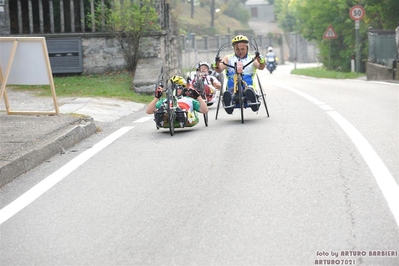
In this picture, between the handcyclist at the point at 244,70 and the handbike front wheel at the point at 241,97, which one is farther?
the handcyclist at the point at 244,70

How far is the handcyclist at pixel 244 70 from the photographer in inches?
575

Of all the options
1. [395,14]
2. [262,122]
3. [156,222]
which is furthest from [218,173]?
[395,14]

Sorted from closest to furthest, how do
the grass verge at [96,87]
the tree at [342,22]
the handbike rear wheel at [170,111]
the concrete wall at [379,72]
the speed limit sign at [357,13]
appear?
1. the handbike rear wheel at [170,111]
2. the grass verge at [96,87]
3. the concrete wall at [379,72]
4. the speed limit sign at [357,13]
5. the tree at [342,22]

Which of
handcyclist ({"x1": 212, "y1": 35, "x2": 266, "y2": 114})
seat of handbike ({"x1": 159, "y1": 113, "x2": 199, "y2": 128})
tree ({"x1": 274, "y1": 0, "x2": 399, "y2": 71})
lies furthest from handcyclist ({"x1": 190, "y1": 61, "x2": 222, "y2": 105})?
tree ({"x1": 274, "y1": 0, "x2": 399, "y2": 71})

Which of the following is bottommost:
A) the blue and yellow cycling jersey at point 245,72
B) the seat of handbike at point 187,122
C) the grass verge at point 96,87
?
the seat of handbike at point 187,122

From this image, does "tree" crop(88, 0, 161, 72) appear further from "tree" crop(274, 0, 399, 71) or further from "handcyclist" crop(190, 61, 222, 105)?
"tree" crop(274, 0, 399, 71)

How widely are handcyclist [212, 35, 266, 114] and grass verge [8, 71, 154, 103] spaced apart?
16.7 ft

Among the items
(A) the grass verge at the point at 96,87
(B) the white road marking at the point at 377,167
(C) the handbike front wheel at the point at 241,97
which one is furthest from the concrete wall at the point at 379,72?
(B) the white road marking at the point at 377,167

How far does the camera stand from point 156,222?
708 cm

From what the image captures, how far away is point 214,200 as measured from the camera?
7.85 metres

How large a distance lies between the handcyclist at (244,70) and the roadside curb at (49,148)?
236 centimetres

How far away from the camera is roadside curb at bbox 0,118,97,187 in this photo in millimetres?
9527

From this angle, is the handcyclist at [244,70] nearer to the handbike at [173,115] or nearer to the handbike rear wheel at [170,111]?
the handbike at [173,115]

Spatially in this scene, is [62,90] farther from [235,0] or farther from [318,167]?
[235,0]
